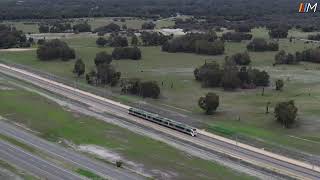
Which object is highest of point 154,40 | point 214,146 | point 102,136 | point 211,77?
point 154,40

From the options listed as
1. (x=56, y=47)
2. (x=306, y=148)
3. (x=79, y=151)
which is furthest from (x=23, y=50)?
(x=306, y=148)

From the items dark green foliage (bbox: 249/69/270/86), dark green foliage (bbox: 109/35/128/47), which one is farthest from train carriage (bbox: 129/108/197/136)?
dark green foliage (bbox: 109/35/128/47)

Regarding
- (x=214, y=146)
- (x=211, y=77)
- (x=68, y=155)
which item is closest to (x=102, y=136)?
(x=68, y=155)

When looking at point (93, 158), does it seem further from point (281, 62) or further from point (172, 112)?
point (281, 62)

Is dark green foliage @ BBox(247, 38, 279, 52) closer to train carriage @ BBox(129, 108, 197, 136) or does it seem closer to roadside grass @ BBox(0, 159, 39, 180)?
train carriage @ BBox(129, 108, 197, 136)

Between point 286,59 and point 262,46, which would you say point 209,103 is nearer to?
point 286,59

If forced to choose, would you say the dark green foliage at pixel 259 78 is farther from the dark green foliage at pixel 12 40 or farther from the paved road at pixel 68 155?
the dark green foliage at pixel 12 40
